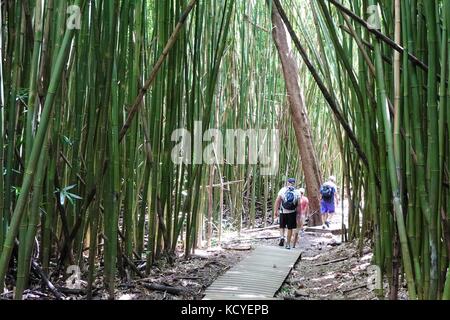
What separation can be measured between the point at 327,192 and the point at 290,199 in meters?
1.06

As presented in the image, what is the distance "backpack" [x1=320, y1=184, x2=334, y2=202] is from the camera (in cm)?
556

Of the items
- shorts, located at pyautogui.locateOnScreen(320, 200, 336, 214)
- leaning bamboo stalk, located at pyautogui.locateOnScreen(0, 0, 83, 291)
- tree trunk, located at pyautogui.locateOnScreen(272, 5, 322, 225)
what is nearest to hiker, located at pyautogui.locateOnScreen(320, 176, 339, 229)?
shorts, located at pyautogui.locateOnScreen(320, 200, 336, 214)

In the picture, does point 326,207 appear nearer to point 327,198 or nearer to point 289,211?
point 327,198

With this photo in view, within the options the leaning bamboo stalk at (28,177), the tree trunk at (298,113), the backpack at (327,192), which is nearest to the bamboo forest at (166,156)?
the leaning bamboo stalk at (28,177)

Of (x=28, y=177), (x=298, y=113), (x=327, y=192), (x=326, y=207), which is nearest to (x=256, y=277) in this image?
(x=28, y=177)

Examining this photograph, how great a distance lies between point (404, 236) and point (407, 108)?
1.37 feet

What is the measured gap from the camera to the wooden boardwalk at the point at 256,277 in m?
2.44

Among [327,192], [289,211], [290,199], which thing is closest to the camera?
[289,211]

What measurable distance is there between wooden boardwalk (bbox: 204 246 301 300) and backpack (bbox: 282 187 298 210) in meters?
Answer: 0.65

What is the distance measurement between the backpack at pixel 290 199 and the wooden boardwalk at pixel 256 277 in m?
0.65

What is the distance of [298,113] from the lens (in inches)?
A: 226

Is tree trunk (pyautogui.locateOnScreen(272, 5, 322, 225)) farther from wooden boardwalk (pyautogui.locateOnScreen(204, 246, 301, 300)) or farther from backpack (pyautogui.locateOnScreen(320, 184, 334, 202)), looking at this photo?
wooden boardwalk (pyautogui.locateOnScreen(204, 246, 301, 300))

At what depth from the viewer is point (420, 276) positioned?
1582mm
